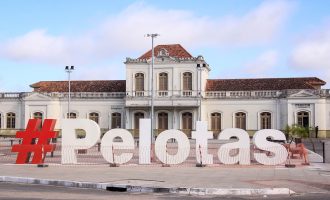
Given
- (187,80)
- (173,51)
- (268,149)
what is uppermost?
(173,51)

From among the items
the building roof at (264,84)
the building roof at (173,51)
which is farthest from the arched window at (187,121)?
the building roof at (173,51)

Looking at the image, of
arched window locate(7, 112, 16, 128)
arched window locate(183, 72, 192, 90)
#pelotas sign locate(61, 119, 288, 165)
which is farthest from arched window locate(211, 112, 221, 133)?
#pelotas sign locate(61, 119, 288, 165)

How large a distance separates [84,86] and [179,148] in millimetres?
39577

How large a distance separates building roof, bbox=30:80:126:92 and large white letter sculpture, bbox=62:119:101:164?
34998mm

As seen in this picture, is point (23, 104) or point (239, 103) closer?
point (239, 103)

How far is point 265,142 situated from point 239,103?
32909 millimetres

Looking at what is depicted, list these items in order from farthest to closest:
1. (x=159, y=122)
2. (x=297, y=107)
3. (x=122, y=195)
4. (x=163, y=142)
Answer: (x=159, y=122)
(x=297, y=107)
(x=163, y=142)
(x=122, y=195)

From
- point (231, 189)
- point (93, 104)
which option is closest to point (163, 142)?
point (231, 189)

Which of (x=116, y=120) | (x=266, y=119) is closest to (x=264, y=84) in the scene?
(x=266, y=119)

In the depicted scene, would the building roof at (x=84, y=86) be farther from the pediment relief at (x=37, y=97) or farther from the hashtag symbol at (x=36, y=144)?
the hashtag symbol at (x=36, y=144)

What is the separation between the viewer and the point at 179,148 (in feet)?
66.2

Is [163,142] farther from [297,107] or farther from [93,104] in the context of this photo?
[93,104]

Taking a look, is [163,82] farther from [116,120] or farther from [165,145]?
[165,145]

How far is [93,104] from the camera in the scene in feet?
185
